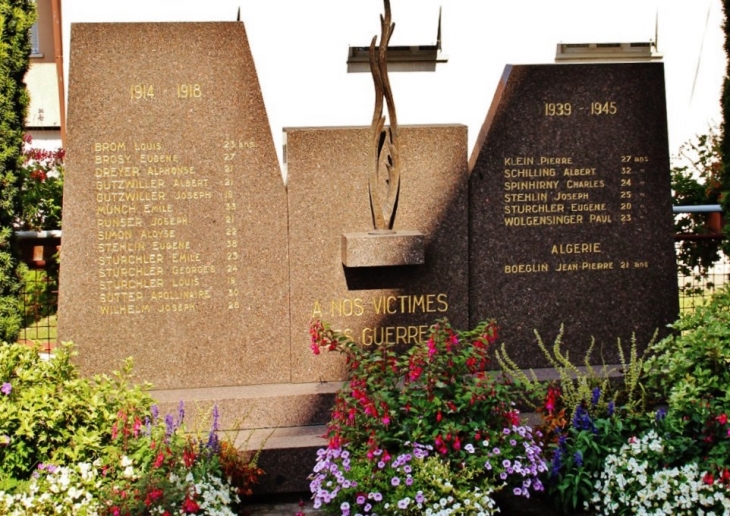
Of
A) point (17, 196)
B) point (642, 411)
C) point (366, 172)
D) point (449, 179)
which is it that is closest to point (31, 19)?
point (17, 196)

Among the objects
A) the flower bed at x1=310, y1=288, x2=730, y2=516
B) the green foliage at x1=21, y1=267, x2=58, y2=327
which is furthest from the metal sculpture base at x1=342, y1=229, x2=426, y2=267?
the green foliage at x1=21, y1=267, x2=58, y2=327

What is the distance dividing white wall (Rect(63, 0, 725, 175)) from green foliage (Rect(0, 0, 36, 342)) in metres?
5.53

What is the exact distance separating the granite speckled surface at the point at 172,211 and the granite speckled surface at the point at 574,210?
153 centimetres

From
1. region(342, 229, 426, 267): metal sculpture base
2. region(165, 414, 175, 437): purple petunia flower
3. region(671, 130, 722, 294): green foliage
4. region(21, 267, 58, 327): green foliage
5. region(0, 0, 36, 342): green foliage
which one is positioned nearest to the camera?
region(165, 414, 175, 437): purple petunia flower

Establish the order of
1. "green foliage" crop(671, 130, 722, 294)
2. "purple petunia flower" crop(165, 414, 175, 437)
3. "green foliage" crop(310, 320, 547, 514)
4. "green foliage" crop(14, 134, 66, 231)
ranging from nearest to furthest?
"green foliage" crop(310, 320, 547, 514), "purple petunia flower" crop(165, 414, 175, 437), "green foliage" crop(14, 134, 66, 231), "green foliage" crop(671, 130, 722, 294)

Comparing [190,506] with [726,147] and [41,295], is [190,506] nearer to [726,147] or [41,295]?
[41,295]

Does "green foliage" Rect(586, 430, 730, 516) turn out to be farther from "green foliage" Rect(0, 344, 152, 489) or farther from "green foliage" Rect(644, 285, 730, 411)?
"green foliage" Rect(0, 344, 152, 489)

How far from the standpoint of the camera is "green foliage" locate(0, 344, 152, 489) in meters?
5.23

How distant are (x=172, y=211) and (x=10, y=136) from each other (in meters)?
1.84

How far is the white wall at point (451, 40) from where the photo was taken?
13430mm

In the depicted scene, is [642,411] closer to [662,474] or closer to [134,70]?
[662,474]

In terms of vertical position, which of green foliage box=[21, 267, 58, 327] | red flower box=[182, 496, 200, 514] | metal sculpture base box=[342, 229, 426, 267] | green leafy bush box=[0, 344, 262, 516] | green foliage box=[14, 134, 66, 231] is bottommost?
red flower box=[182, 496, 200, 514]

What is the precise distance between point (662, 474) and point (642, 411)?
0.68 meters

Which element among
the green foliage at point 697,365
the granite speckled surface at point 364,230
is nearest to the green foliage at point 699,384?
the green foliage at point 697,365
